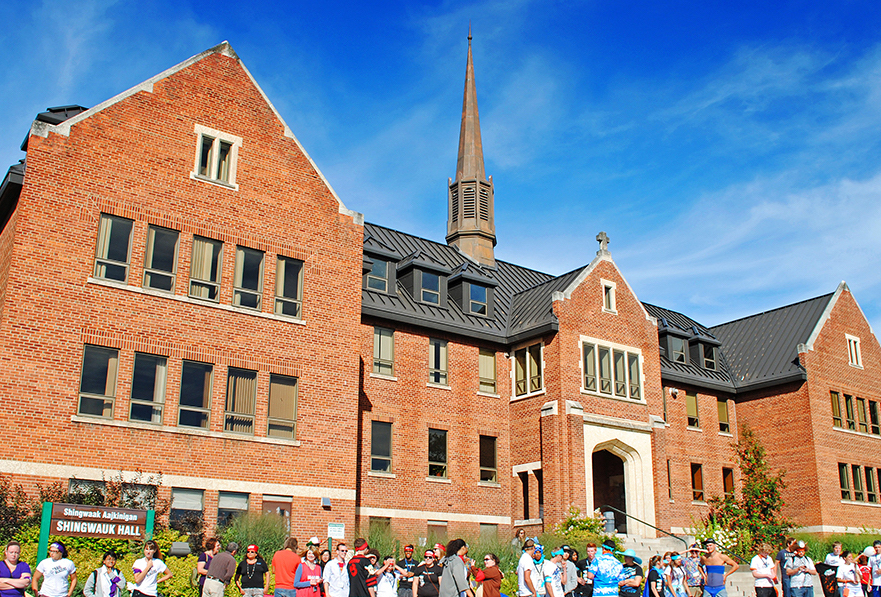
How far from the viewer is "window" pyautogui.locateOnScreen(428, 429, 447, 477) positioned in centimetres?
2864

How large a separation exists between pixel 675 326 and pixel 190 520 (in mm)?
24900

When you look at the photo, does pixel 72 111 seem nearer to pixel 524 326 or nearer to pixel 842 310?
pixel 524 326

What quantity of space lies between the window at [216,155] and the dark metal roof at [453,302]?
633 centimetres

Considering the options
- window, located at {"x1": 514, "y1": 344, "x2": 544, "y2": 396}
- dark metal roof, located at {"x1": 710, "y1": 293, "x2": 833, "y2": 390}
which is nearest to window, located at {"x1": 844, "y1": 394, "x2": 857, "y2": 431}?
dark metal roof, located at {"x1": 710, "y1": 293, "x2": 833, "y2": 390}

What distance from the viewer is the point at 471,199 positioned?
3975cm

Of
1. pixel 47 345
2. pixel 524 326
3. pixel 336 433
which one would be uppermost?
pixel 524 326

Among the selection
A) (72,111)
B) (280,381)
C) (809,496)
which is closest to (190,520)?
(280,381)

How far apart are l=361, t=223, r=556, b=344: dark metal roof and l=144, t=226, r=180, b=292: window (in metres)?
7.01

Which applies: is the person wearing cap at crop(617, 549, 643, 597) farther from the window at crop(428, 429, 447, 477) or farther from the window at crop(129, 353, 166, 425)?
the window at crop(428, 429, 447, 477)

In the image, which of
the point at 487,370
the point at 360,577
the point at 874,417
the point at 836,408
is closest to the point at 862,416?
the point at 874,417

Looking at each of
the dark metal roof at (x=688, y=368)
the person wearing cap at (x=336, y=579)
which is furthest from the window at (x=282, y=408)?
the dark metal roof at (x=688, y=368)

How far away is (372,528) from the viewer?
2433cm

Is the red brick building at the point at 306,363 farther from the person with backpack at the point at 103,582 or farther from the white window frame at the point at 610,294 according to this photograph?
the person with backpack at the point at 103,582

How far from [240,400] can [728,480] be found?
22.8 meters
